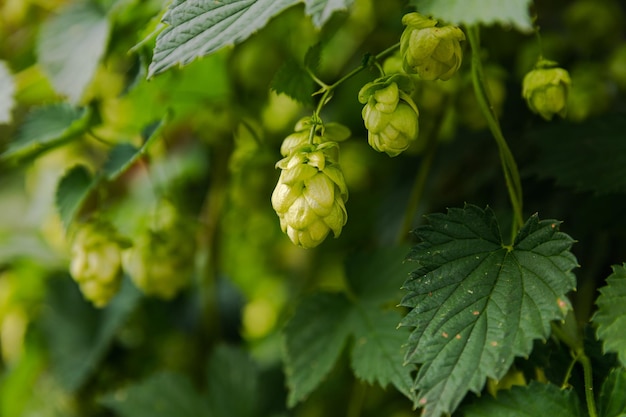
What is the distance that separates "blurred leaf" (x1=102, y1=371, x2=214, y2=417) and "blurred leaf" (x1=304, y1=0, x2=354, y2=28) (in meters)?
0.94

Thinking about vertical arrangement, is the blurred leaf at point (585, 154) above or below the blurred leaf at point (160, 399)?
above

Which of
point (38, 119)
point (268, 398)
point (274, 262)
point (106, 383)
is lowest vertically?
point (274, 262)

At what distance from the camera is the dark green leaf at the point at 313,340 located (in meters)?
1.03

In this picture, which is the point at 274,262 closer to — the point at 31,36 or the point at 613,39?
the point at 31,36

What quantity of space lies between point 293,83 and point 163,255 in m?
0.49

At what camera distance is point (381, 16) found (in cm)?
162

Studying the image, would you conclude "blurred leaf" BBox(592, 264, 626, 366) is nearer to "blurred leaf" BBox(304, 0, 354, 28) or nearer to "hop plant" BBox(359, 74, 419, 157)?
"hop plant" BBox(359, 74, 419, 157)

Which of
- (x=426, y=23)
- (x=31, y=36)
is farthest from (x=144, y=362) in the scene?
(x=426, y=23)

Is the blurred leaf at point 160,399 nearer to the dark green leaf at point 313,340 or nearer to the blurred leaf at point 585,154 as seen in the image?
the dark green leaf at point 313,340

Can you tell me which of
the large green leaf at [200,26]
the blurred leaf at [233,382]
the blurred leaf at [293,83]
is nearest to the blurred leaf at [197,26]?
the large green leaf at [200,26]

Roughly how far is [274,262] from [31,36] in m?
1.03

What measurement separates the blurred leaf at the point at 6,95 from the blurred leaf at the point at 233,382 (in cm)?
63

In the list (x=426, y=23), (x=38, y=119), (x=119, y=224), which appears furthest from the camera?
(x=119, y=224)

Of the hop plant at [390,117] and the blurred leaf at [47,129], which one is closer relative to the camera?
the hop plant at [390,117]
